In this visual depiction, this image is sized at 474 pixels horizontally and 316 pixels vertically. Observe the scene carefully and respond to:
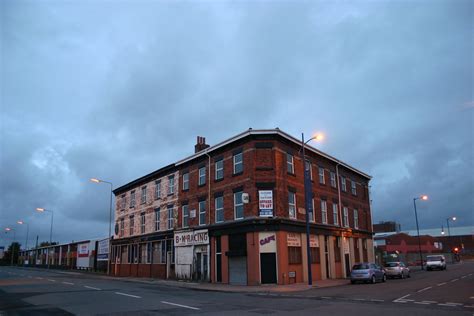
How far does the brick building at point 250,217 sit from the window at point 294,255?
7cm

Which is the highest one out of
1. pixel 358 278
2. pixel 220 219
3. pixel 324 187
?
pixel 324 187

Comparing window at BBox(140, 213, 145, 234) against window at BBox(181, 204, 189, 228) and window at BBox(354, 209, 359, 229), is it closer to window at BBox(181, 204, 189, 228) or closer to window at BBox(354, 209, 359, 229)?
window at BBox(181, 204, 189, 228)

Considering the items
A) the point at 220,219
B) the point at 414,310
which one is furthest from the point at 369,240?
the point at 414,310

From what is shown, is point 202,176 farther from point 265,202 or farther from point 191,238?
point 265,202

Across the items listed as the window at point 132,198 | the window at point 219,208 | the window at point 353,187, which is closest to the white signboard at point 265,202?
the window at point 219,208

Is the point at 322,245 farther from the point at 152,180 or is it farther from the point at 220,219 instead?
the point at 152,180

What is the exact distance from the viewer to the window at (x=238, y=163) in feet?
99.6

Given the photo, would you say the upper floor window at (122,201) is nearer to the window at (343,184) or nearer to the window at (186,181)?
the window at (186,181)

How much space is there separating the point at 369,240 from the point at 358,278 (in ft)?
59.4

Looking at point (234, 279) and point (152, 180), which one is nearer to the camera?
point (234, 279)

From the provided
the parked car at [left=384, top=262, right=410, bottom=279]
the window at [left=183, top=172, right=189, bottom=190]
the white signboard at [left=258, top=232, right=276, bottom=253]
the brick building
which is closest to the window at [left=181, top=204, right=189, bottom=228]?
the brick building

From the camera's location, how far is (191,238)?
112 ft

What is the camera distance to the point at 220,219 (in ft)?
104

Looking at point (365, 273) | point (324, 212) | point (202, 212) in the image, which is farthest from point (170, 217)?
point (365, 273)
